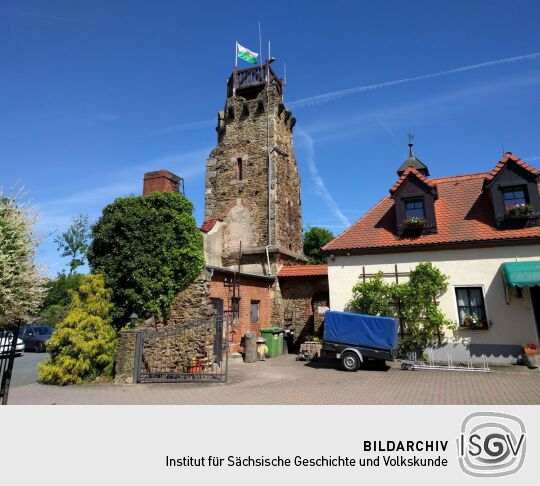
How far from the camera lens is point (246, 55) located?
25.8 metres

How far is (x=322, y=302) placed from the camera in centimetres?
1894

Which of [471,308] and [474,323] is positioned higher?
[471,308]

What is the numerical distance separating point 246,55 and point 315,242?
21.2 metres

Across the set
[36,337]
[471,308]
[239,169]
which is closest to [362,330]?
[471,308]

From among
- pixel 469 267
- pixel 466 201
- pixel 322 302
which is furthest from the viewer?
pixel 322 302

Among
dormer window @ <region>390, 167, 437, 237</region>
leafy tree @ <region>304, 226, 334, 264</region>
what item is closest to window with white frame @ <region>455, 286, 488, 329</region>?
dormer window @ <region>390, 167, 437, 237</region>

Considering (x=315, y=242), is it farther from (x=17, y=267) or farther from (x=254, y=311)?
(x=17, y=267)

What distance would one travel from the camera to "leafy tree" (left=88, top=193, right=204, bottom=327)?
12203 millimetres

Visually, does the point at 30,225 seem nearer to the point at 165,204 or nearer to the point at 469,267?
the point at 165,204

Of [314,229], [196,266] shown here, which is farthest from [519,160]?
[314,229]

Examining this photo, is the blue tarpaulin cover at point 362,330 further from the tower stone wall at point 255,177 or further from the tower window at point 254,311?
the tower stone wall at point 255,177

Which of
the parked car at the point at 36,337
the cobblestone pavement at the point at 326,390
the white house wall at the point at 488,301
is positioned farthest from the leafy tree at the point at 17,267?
the parked car at the point at 36,337
